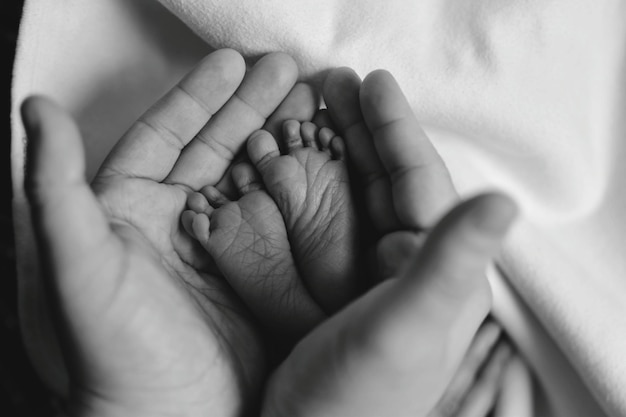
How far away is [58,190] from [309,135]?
1.01 ft

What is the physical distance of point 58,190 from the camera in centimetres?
41

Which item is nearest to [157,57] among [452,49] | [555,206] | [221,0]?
[221,0]

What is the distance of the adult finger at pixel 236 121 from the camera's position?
2.19 ft

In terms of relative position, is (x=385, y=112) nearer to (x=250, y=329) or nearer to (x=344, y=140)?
(x=344, y=140)

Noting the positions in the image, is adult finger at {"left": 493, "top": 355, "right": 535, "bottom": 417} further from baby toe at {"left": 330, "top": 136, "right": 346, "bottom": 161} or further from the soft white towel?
baby toe at {"left": 330, "top": 136, "right": 346, "bottom": 161}

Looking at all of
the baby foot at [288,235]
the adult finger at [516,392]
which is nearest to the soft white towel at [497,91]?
the adult finger at [516,392]

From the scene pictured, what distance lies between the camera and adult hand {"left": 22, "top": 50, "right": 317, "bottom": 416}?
42 cm

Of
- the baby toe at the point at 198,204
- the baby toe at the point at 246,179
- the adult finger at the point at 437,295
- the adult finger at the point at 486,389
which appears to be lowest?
the adult finger at the point at 486,389

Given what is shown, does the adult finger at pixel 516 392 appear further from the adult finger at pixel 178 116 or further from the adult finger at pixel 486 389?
the adult finger at pixel 178 116

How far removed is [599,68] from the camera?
0.71 meters

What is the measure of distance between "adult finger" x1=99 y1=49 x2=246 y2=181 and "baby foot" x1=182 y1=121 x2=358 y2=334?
0.05 metres

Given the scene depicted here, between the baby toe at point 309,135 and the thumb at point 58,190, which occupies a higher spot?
the baby toe at point 309,135

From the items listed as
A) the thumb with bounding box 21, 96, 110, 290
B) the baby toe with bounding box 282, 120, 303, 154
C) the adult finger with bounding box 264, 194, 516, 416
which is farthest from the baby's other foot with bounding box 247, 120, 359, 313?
the thumb with bounding box 21, 96, 110, 290

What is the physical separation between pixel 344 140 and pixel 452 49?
0.55ft
